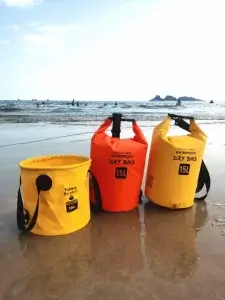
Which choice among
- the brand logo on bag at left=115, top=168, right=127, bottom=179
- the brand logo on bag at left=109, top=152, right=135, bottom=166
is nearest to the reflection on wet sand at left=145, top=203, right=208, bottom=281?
the brand logo on bag at left=115, top=168, right=127, bottom=179

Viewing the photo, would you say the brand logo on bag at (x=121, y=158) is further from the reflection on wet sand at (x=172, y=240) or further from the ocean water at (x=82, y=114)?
the ocean water at (x=82, y=114)

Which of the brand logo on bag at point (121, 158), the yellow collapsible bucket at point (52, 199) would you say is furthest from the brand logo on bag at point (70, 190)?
the brand logo on bag at point (121, 158)

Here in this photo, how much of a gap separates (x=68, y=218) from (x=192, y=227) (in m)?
0.91

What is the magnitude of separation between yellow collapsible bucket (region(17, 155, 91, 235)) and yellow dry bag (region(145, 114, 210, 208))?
67 cm

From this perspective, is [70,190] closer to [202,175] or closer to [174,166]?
[174,166]

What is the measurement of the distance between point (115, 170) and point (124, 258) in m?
0.77

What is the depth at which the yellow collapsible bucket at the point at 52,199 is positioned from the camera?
6.74 ft

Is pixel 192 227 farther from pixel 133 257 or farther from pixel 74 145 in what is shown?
pixel 74 145

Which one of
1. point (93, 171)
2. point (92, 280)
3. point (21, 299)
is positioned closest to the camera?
point (21, 299)

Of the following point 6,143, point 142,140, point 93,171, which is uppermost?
point 142,140

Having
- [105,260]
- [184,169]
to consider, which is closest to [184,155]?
[184,169]

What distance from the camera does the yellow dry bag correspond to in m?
2.51

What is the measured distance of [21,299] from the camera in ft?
4.77

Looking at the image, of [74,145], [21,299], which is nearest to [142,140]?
[21,299]
